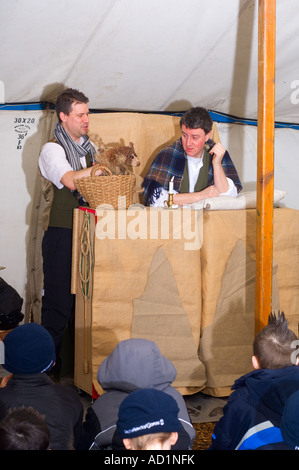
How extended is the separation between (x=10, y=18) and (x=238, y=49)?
1.49 m

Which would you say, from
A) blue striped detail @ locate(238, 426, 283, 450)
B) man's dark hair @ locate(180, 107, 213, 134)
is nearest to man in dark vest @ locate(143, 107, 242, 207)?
man's dark hair @ locate(180, 107, 213, 134)

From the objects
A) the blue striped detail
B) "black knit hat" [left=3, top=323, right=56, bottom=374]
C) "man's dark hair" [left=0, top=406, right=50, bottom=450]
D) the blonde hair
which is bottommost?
the blue striped detail

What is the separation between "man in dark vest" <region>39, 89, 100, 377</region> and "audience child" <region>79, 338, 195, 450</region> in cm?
147

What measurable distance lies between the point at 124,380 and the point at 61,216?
1690mm

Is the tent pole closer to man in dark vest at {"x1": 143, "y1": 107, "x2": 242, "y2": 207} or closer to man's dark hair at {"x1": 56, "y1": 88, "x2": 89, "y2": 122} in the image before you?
man in dark vest at {"x1": 143, "y1": 107, "x2": 242, "y2": 207}

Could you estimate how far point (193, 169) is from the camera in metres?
3.87

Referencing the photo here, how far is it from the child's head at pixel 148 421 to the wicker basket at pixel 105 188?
178cm

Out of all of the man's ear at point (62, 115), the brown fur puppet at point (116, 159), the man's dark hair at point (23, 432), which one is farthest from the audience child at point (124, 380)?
the man's ear at point (62, 115)

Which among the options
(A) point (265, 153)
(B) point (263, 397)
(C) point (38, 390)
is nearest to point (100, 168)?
(A) point (265, 153)

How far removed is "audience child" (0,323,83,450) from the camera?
6.91 feet

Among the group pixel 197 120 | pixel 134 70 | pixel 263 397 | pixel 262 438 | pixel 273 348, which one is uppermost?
pixel 134 70

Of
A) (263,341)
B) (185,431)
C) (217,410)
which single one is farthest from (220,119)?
(185,431)

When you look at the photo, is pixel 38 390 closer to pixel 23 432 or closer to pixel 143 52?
pixel 23 432

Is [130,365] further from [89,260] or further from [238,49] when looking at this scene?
[238,49]
